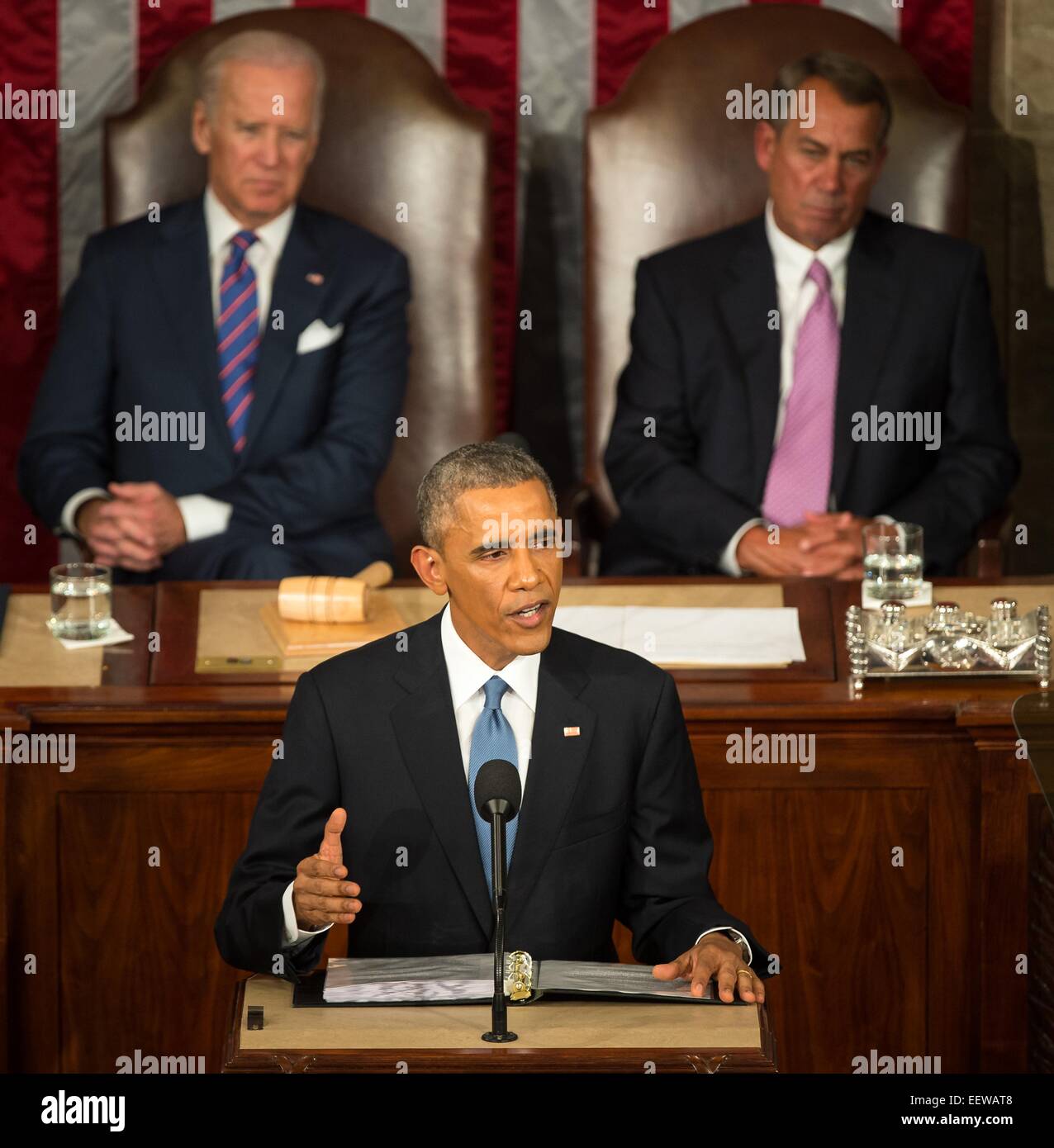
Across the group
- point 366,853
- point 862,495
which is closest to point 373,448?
point 862,495

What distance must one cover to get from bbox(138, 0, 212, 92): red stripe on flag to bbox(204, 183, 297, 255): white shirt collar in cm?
53

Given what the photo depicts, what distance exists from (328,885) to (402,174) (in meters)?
2.95

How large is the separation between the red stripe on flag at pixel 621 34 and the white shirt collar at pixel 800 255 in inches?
27.3

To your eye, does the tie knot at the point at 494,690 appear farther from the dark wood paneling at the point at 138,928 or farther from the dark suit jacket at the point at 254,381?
the dark suit jacket at the point at 254,381

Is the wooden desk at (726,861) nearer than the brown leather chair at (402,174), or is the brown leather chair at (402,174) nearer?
the wooden desk at (726,861)

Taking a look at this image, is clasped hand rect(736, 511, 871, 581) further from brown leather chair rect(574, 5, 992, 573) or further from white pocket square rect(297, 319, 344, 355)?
white pocket square rect(297, 319, 344, 355)

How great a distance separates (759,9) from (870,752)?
231cm

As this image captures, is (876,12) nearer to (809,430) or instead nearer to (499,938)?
(809,430)

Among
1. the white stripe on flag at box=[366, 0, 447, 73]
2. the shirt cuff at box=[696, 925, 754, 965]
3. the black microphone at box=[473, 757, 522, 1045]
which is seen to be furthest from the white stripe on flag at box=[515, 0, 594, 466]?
the black microphone at box=[473, 757, 522, 1045]

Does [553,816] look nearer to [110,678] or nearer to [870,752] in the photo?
[870,752]

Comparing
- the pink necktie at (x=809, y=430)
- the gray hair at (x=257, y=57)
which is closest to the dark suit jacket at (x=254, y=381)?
the gray hair at (x=257, y=57)

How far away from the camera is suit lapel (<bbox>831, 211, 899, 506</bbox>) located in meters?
4.53

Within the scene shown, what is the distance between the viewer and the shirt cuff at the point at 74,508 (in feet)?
14.3

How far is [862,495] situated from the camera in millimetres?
4527
